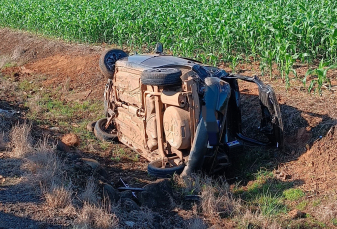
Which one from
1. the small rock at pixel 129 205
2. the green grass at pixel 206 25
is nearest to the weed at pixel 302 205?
the small rock at pixel 129 205

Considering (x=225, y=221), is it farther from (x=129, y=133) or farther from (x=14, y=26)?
(x=14, y=26)

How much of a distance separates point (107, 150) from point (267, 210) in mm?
4021

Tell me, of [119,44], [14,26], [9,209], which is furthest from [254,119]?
[14,26]

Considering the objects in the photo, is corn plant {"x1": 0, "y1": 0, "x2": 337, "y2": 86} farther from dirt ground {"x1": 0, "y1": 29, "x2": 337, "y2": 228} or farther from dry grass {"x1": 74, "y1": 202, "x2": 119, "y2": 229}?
dry grass {"x1": 74, "y1": 202, "x2": 119, "y2": 229}

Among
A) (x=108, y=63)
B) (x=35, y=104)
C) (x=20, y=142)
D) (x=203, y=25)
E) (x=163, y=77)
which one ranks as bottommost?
(x=35, y=104)

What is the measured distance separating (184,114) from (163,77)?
64 centimetres

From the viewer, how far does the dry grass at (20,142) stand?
6.53 meters

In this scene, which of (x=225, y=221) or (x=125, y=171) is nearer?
(x=225, y=221)

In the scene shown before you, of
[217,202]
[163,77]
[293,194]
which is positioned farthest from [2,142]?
[293,194]

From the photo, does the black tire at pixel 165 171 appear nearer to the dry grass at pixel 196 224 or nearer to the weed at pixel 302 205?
the dry grass at pixel 196 224

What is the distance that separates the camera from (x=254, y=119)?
773 centimetres

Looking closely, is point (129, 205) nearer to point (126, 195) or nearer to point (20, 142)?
point (126, 195)

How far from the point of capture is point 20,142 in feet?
22.4

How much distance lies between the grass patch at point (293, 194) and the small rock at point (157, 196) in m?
1.53
